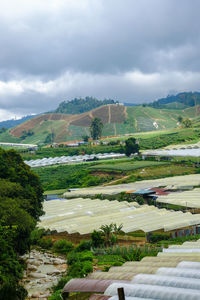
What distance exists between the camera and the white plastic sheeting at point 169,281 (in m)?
12.5

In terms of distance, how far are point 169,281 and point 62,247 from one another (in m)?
17.8

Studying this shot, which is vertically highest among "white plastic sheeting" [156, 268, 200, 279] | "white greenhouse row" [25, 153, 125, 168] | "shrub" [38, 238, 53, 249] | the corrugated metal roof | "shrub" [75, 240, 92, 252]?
"white greenhouse row" [25, 153, 125, 168]

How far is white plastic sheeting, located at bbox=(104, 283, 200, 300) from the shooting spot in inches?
450

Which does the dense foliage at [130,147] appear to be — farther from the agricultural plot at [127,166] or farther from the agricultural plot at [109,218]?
the agricultural plot at [109,218]

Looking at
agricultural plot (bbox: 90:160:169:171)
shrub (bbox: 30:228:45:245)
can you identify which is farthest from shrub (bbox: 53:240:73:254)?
agricultural plot (bbox: 90:160:169:171)

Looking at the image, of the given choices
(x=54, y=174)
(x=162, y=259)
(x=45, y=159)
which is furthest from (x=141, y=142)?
(x=162, y=259)

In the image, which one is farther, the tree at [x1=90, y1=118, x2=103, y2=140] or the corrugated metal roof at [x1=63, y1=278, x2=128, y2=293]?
the tree at [x1=90, y1=118, x2=103, y2=140]

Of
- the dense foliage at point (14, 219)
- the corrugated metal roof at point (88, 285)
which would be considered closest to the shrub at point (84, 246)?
the dense foliage at point (14, 219)

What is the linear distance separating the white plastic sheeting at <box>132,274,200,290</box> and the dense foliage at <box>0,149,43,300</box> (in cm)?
527

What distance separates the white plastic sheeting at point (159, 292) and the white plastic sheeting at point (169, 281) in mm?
538

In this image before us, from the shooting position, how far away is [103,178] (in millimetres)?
70312

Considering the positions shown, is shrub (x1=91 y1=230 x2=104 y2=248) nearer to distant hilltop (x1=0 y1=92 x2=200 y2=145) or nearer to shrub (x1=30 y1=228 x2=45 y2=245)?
shrub (x1=30 y1=228 x2=45 y2=245)

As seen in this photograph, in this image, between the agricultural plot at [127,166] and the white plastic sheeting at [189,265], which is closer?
the white plastic sheeting at [189,265]

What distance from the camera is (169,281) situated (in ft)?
42.7
